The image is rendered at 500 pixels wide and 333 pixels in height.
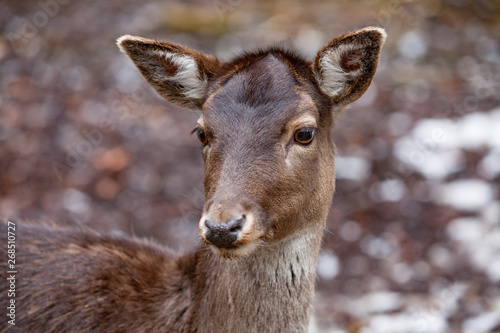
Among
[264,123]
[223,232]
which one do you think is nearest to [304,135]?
[264,123]

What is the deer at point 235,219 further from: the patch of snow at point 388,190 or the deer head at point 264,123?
the patch of snow at point 388,190

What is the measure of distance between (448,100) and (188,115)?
4037 mm

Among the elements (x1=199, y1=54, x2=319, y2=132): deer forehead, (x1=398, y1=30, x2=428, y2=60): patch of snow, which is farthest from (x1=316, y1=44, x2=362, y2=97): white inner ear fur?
(x1=398, y1=30, x2=428, y2=60): patch of snow

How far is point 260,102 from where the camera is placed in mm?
3982

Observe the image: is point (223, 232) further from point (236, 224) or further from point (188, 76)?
point (188, 76)

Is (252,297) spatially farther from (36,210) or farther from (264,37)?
(264,37)

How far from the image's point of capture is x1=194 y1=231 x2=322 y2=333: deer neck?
4090mm

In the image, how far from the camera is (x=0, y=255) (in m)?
4.80

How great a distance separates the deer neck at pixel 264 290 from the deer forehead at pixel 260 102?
0.79 meters

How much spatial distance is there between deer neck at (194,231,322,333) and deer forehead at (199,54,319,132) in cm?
79

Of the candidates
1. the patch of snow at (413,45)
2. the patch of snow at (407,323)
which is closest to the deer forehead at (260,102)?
the patch of snow at (407,323)

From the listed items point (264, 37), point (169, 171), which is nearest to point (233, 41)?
point (264, 37)

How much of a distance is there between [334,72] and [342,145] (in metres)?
4.83

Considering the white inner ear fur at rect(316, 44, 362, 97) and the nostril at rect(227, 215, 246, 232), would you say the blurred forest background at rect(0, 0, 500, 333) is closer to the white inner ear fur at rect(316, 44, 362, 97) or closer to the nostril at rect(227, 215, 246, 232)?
the white inner ear fur at rect(316, 44, 362, 97)
